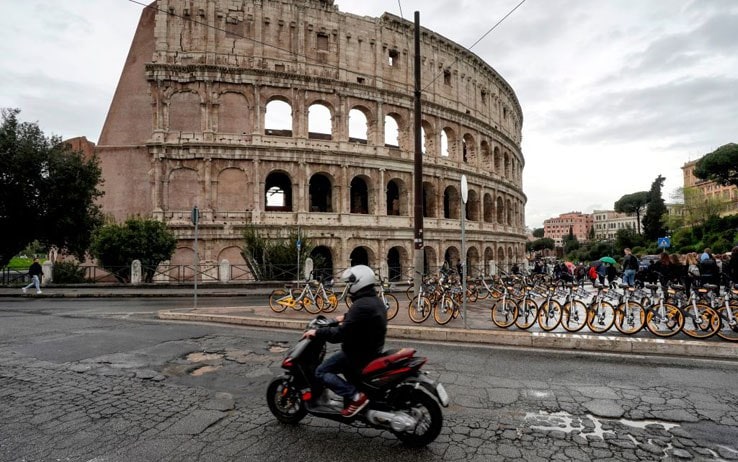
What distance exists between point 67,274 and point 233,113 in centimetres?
1274

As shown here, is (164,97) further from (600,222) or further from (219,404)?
(600,222)

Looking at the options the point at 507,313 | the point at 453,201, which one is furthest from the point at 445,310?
the point at 453,201

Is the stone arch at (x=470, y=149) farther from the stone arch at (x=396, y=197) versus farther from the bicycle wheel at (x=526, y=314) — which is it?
the bicycle wheel at (x=526, y=314)

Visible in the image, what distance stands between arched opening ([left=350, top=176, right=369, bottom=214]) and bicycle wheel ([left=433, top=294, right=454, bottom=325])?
1943cm

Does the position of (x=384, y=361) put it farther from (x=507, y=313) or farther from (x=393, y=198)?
(x=393, y=198)

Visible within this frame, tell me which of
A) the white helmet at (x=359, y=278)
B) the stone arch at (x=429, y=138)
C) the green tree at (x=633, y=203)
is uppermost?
the green tree at (x=633, y=203)

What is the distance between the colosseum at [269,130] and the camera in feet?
79.1

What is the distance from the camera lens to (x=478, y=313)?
35.6 ft

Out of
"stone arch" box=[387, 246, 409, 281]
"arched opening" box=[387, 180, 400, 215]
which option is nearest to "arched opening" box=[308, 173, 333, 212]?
"arched opening" box=[387, 180, 400, 215]

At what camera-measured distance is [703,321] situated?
7.54 metres

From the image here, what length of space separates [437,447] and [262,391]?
2.31 metres

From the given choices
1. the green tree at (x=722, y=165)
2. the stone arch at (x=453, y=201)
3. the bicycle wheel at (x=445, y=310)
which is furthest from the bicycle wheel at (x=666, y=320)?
the green tree at (x=722, y=165)

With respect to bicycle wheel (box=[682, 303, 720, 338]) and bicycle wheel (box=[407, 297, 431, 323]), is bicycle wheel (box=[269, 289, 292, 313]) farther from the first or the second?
bicycle wheel (box=[682, 303, 720, 338])

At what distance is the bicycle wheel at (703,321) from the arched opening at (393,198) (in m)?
22.5
